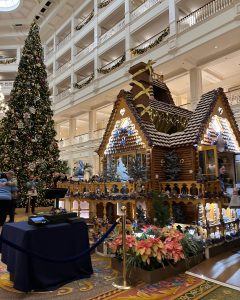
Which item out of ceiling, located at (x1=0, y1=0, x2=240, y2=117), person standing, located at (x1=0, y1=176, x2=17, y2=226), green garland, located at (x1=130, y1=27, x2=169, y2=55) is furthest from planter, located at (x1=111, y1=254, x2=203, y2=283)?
green garland, located at (x1=130, y1=27, x2=169, y2=55)

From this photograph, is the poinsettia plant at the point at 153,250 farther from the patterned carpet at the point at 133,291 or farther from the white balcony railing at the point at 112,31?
the white balcony railing at the point at 112,31

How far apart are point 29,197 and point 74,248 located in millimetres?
7241

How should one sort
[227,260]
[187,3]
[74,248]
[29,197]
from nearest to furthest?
[74,248], [227,260], [29,197], [187,3]

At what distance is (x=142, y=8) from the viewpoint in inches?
716

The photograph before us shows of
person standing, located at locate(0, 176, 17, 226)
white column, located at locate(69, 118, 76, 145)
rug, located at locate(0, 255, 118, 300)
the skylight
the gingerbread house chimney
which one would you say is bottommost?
rug, located at locate(0, 255, 118, 300)

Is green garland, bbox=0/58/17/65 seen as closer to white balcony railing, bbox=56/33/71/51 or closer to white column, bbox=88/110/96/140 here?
white balcony railing, bbox=56/33/71/51

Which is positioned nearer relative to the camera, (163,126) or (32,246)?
(32,246)

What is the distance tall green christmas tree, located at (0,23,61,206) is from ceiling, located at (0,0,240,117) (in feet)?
24.2

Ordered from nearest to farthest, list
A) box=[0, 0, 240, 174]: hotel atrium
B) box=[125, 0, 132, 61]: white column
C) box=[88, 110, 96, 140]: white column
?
box=[0, 0, 240, 174]: hotel atrium → box=[125, 0, 132, 61]: white column → box=[88, 110, 96, 140]: white column

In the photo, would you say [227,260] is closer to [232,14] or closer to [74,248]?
[74,248]

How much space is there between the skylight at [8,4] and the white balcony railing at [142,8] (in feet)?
43.6

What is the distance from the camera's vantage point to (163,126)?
964 cm

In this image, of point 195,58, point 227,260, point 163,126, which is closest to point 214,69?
point 195,58

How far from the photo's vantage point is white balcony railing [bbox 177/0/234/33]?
13.9 m
